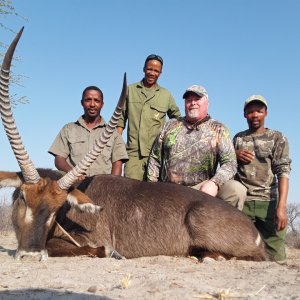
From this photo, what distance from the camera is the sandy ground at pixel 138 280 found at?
3.17 metres

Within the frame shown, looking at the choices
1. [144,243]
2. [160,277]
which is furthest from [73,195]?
[160,277]

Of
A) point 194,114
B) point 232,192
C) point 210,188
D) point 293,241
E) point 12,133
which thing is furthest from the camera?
point 293,241

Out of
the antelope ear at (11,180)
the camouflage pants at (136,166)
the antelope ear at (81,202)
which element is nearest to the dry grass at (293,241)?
the camouflage pants at (136,166)

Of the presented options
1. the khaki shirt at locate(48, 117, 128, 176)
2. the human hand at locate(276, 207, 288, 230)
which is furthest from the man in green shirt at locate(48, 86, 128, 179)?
the human hand at locate(276, 207, 288, 230)

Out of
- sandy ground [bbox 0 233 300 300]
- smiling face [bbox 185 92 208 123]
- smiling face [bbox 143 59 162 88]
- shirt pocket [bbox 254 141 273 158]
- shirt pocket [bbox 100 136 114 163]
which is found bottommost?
sandy ground [bbox 0 233 300 300]

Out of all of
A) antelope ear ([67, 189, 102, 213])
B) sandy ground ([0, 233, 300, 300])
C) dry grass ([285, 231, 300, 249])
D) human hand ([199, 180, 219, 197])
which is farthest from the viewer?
dry grass ([285, 231, 300, 249])

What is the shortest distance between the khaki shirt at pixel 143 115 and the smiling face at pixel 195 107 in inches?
48.0

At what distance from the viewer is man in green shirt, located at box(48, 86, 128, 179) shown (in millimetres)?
7621

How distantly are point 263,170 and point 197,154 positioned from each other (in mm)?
1119

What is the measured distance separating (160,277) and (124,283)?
498mm

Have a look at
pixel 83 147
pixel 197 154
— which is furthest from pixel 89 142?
pixel 197 154

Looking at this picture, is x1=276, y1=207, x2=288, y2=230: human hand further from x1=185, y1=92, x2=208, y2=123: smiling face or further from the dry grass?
the dry grass

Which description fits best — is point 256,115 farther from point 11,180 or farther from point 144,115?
point 11,180

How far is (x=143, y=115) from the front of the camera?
831 centimetres
